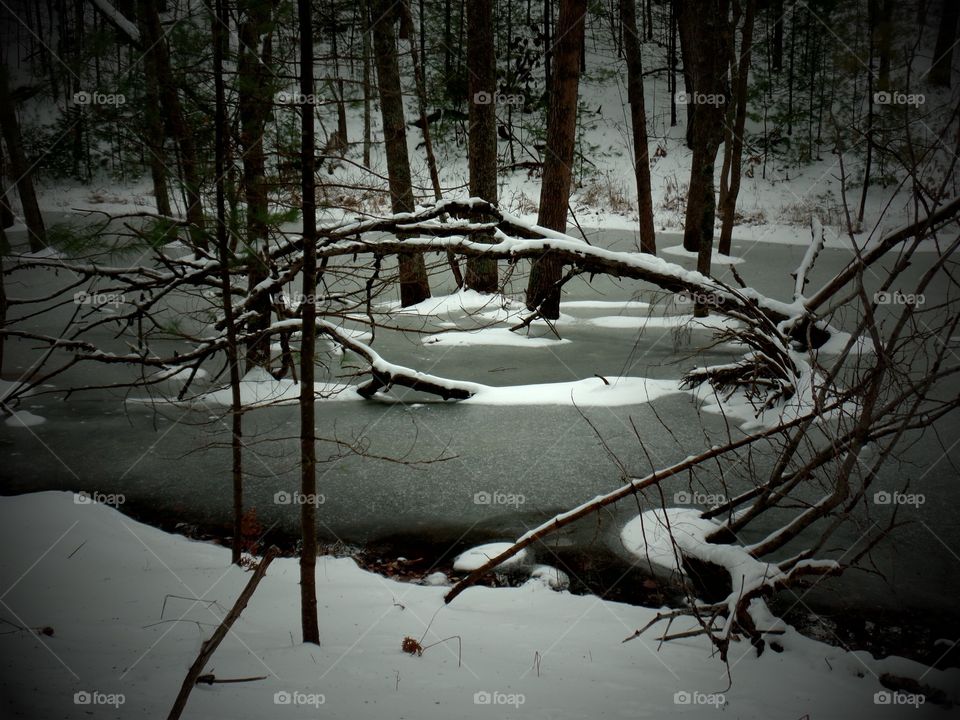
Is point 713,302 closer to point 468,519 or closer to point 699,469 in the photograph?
point 699,469

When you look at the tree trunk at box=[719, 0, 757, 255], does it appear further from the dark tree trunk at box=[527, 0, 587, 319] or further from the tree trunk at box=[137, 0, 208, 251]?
the tree trunk at box=[137, 0, 208, 251]

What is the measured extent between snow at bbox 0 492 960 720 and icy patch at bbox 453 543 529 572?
0.92 ft

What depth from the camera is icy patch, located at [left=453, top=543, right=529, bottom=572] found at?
172 inches

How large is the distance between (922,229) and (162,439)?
20.0 feet

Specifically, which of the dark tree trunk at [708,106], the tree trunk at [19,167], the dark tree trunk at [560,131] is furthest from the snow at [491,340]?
the tree trunk at [19,167]

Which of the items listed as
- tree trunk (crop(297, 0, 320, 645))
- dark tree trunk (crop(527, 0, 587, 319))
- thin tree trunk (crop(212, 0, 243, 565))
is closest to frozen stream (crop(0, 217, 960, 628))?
thin tree trunk (crop(212, 0, 243, 565))

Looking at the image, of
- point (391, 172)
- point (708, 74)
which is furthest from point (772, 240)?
point (391, 172)

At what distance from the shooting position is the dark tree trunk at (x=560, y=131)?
9.04 metres

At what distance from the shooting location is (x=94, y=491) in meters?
5.23

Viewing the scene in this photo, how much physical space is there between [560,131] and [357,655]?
7.88 m

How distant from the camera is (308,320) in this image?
3.06 meters

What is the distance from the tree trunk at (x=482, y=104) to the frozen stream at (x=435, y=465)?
11.4 feet

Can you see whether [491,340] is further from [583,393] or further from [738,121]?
[738,121]

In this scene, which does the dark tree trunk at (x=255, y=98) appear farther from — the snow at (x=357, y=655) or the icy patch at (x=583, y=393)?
the icy patch at (x=583, y=393)
